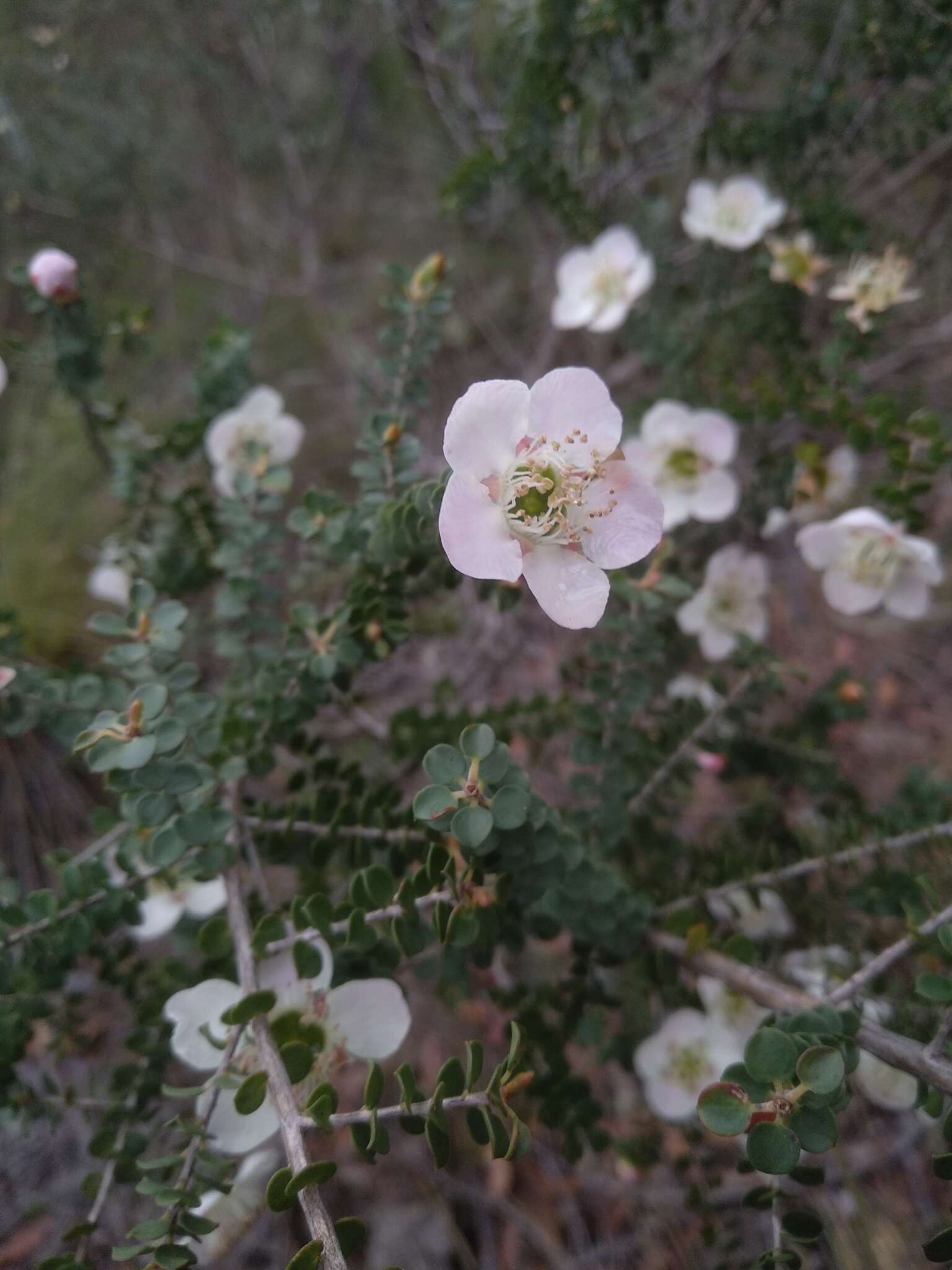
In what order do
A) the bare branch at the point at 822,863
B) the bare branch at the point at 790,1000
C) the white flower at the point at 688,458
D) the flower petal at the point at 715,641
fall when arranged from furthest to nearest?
1. the flower petal at the point at 715,641
2. the white flower at the point at 688,458
3. the bare branch at the point at 822,863
4. the bare branch at the point at 790,1000

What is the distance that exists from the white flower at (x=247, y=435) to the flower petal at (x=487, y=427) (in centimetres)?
50

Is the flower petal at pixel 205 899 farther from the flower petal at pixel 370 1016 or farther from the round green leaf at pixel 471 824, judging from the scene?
the round green leaf at pixel 471 824

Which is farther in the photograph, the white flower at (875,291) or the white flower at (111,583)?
the white flower at (111,583)

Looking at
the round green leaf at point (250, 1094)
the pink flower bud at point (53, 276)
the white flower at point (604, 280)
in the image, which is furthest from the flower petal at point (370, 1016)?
the white flower at point (604, 280)

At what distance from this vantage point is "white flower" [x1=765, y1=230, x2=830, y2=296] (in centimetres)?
108

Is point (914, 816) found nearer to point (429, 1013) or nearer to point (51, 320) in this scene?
point (429, 1013)

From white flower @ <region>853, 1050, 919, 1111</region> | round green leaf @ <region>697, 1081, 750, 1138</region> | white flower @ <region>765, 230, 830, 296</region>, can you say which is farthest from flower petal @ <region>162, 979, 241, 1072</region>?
white flower @ <region>765, 230, 830, 296</region>

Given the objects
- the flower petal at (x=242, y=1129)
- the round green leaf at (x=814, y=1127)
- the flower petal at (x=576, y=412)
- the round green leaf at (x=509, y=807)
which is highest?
the flower petal at (x=576, y=412)

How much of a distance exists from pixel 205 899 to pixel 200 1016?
297 mm

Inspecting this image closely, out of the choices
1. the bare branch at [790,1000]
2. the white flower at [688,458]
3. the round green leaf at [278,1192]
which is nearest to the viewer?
the round green leaf at [278,1192]

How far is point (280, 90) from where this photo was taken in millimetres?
1772

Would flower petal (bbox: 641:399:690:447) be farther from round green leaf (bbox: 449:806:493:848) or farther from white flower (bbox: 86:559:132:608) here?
white flower (bbox: 86:559:132:608)

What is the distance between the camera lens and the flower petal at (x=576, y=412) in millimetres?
615

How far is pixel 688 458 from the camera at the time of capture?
1.07m
